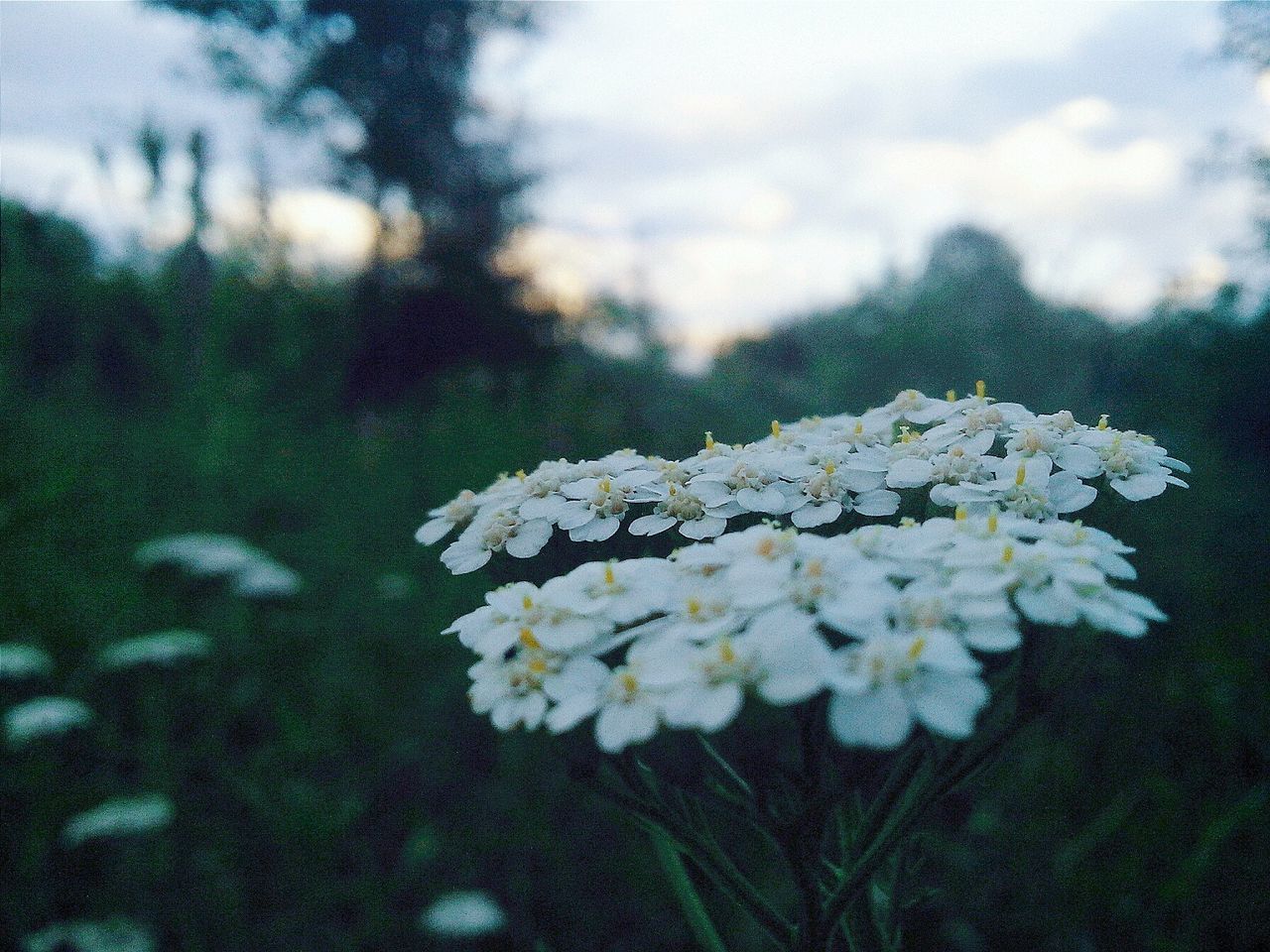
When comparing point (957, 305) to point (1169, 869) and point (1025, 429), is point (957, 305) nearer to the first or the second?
point (1169, 869)

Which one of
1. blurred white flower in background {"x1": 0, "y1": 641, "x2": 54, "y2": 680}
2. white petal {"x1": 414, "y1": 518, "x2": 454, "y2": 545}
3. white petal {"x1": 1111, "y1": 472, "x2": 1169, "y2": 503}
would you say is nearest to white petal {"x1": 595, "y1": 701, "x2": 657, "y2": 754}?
white petal {"x1": 414, "y1": 518, "x2": 454, "y2": 545}

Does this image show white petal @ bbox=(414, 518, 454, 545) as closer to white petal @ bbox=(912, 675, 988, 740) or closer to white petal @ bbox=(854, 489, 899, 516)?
white petal @ bbox=(854, 489, 899, 516)

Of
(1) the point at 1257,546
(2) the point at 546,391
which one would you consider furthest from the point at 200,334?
(1) the point at 1257,546

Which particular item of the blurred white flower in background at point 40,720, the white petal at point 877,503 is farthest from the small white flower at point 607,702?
the blurred white flower in background at point 40,720

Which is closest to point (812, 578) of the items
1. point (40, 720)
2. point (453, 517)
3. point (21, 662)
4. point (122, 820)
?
point (453, 517)

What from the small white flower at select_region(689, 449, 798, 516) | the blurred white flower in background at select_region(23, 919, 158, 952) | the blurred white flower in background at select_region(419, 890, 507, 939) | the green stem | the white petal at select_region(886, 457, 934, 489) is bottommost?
the blurred white flower in background at select_region(419, 890, 507, 939)

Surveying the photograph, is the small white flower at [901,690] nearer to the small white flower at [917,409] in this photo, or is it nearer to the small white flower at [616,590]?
the small white flower at [616,590]

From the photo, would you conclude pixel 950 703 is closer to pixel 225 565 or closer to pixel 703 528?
pixel 703 528
